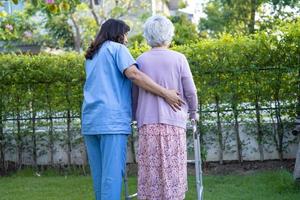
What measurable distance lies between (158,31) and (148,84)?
0.45 metres

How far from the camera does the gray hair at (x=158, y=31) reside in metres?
3.97

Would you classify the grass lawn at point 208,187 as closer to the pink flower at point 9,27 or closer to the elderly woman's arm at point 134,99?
the elderly woman's arm at point 134,99

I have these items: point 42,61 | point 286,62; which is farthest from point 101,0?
point 286,62

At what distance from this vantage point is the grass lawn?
5605 mm

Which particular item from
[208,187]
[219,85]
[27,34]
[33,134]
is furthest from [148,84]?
[27,34]

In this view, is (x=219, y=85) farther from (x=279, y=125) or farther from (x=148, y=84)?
(x=148, y=84)

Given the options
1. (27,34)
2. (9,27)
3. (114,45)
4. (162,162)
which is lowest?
(162,162)

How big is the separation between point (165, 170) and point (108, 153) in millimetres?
456

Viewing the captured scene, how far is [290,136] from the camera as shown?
7055 millimetres

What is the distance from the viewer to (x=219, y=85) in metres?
7.04

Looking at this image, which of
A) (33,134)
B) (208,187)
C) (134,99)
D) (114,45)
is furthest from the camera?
(33,134)

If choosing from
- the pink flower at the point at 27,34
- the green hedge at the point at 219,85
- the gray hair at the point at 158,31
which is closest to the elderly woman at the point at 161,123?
the gray hair at the point at 158,31

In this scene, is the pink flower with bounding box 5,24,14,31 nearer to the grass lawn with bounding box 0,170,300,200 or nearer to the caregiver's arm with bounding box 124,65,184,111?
the grass lawn with bounding box 0,170,300,200

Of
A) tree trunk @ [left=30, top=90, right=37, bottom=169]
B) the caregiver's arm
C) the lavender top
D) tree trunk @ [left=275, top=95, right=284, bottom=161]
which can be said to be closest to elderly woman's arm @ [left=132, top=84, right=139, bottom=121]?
the lavender top
